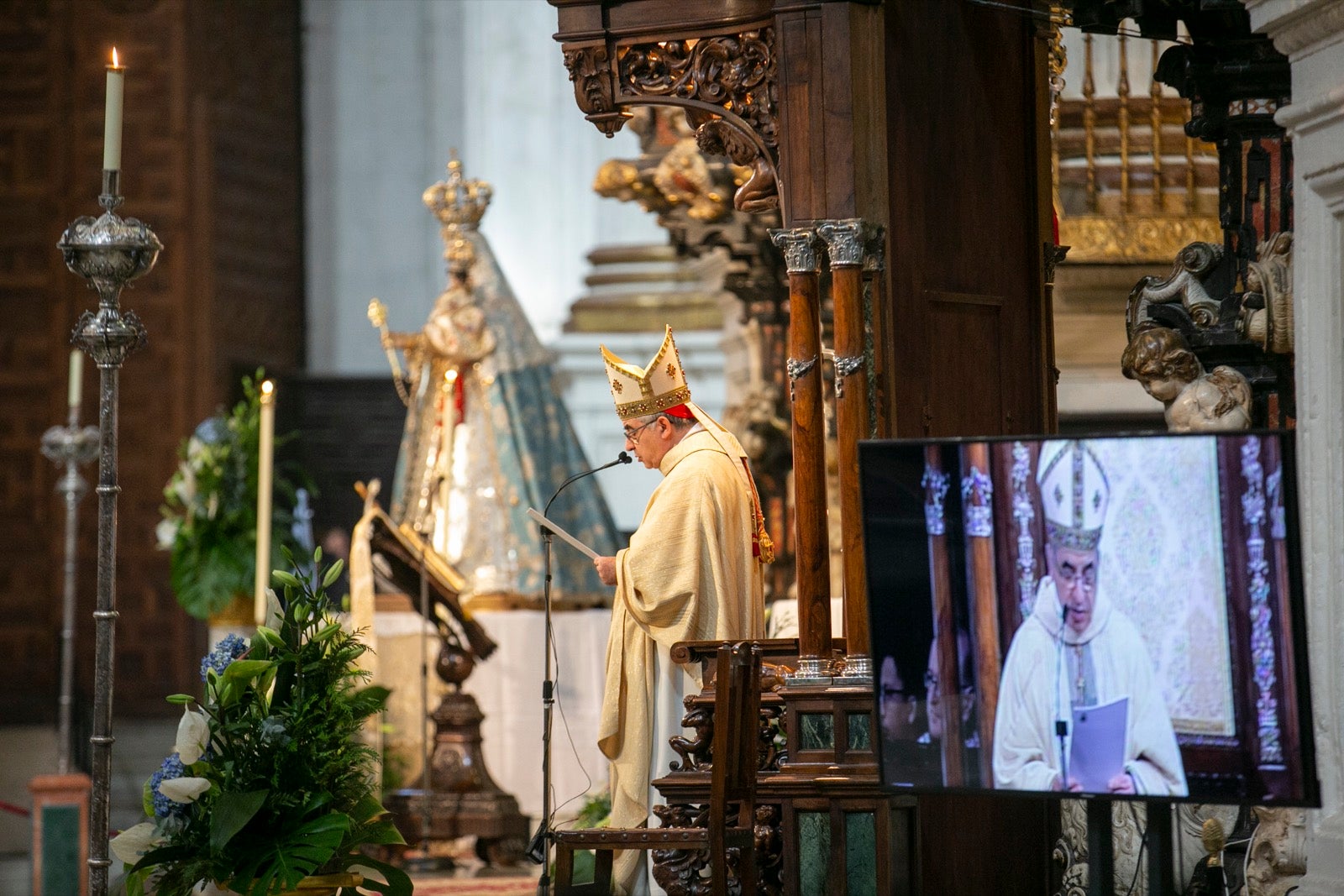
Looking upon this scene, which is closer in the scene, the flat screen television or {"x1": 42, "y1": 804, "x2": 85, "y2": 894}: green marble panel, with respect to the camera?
the flat screen television

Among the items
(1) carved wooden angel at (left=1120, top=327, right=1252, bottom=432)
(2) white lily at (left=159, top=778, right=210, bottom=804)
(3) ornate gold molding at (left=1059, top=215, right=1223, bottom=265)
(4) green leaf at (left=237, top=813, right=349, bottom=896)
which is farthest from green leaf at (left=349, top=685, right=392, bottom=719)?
(3) ornate gold molding at (left=1059, top=215, right=1223, bottom=265)

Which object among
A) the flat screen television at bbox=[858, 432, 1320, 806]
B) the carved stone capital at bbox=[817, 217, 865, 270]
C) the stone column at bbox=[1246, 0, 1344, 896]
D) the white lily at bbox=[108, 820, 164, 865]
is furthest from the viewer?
the carved stone capital at bbox=[817, 217, 865, 270]

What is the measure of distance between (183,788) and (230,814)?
0.13 m

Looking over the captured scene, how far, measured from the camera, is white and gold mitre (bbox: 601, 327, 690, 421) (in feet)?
22.2

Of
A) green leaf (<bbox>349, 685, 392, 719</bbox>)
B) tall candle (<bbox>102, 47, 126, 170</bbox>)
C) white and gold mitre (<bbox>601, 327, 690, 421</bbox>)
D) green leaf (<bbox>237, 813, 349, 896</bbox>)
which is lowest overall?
green leaf (<bbox>237, 813, 349, 896</bbox>)

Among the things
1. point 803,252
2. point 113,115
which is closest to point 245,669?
point 113,115

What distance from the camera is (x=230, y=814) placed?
4902 millimetres

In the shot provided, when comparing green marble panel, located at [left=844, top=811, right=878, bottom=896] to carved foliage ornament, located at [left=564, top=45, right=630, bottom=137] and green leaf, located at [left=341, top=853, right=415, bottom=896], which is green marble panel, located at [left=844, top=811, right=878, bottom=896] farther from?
carved foliage ornament, located at [left=564, top=45, right=630, bottom=137]

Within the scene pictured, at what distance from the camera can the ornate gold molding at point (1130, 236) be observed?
376 inches

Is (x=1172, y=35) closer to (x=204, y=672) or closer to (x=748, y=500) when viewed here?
(x=748, y=500)

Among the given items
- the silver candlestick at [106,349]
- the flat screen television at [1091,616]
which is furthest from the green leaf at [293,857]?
the flat screen television at [1091,616]

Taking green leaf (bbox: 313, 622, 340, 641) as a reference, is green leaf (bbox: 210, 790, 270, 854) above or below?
below

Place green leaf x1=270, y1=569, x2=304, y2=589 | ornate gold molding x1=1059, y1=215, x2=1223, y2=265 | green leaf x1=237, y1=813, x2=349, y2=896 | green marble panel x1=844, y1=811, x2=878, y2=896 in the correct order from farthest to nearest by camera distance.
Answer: ornate gold molding x1=1059, y1=215, x2=1223, y2=265 < green marble panel x1=844, y1=811, x2=878, y2=896 < green leaf x1=270, y1=569, x2=304, y2=589 < green leaf x1=237, y1=813, x2=349, y2=896

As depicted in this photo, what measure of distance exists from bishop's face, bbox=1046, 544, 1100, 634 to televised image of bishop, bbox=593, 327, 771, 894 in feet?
9.00
